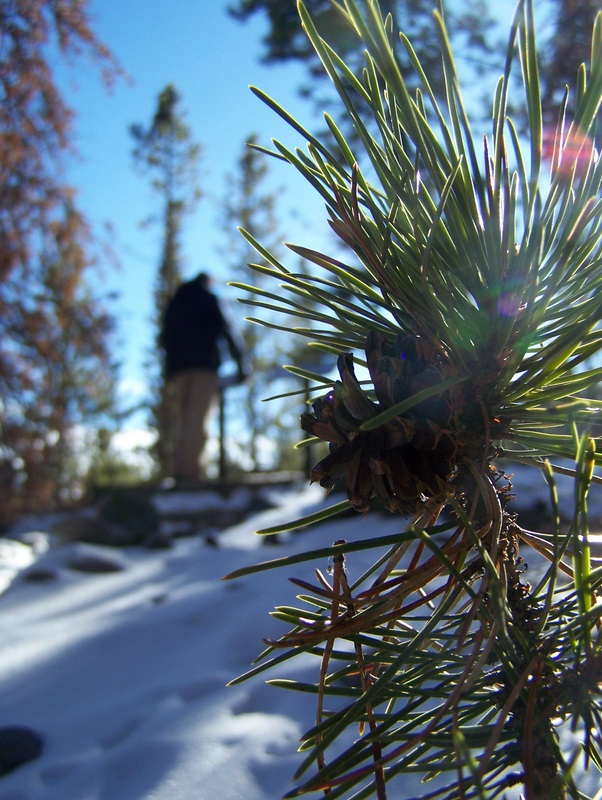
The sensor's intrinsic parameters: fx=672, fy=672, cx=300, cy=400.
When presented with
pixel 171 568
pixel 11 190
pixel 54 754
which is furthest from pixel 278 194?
pixel 54 754

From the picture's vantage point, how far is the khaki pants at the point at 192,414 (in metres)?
5.68

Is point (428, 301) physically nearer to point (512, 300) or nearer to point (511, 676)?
point (512, 300)

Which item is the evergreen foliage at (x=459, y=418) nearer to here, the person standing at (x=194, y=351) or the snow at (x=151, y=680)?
the snow at (x=151, y=680)

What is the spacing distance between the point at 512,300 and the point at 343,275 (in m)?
0.17

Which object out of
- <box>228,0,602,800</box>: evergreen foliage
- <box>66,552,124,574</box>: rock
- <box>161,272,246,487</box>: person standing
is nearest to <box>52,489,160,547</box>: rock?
<box>66,552,124,574</box>: rock

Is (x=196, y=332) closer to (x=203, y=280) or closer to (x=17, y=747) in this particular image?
(x=203, y=280)

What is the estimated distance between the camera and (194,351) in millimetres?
5547

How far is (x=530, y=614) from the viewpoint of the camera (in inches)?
21.6

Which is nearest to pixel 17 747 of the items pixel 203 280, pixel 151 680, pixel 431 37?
pixel 151 680

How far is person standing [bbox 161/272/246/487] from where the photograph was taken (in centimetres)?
553

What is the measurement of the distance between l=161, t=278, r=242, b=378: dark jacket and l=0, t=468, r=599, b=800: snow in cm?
278

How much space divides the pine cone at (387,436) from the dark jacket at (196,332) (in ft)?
16.5

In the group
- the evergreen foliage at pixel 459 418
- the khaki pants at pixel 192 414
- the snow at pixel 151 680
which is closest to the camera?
the evergreen foliage at pixel 459 418

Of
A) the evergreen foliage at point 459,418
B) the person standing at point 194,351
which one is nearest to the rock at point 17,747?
the evergreen foliage at point 459,418
